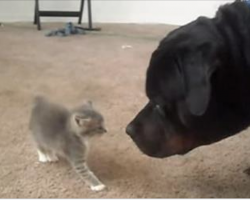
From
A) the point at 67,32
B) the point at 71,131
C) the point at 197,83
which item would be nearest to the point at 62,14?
the point at 67,32

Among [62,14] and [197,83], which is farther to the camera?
[62,14]

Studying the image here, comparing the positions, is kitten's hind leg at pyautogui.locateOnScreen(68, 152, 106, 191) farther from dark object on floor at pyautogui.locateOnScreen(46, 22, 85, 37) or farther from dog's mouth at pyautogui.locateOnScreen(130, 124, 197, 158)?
dark object on floor at pyautogui.locateOnScreen(46, 22, 85, 37)

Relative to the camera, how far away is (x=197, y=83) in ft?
3.27

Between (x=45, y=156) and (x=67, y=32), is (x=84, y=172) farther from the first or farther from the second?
(x=67, y=32)

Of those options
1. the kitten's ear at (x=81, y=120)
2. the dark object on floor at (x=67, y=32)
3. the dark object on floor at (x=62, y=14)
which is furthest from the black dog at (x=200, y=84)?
the dark object on floor at (x=62, y=14)

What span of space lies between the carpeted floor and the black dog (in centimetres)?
17

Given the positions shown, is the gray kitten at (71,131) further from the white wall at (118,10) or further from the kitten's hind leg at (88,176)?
the white wall at (118,10)

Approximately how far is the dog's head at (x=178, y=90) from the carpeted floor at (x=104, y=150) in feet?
0.47

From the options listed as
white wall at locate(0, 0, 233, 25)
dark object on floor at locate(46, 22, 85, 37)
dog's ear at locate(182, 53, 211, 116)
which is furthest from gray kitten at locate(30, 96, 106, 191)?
white wall at locate(0, 0, 233, 25)

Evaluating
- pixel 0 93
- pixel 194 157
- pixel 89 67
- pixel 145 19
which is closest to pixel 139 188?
pixel 194 157

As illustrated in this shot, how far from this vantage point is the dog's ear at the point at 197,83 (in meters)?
0.99

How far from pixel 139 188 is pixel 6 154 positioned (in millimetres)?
432

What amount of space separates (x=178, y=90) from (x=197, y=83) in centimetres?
8

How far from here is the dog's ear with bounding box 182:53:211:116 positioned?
99cm
